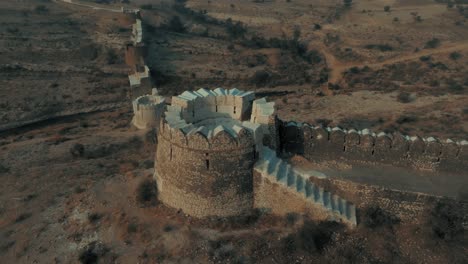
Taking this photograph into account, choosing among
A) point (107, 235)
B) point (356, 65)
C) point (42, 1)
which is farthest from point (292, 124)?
point (42, 1)

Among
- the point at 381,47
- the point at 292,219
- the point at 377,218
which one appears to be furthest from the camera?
the point at 381,47

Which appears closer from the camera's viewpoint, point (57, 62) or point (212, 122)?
point (212, 122)

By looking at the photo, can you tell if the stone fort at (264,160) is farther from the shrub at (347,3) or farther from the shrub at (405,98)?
the shrub at (347,3)

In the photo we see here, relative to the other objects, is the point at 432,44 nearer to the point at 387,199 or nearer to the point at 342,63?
the point at 342,63

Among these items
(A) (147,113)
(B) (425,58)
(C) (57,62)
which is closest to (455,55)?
(B) (425,58)

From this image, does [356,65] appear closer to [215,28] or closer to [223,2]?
[215,28]

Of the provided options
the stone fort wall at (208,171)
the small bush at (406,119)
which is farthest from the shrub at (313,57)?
the stone fort wall at (208,171)
